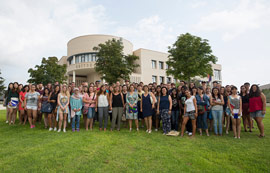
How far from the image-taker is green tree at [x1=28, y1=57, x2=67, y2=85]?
19750 mm

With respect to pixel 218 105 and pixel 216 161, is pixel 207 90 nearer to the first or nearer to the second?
pixel 218 105

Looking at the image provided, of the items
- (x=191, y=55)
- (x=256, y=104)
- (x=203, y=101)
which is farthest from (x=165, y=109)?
(x=191, y=55)

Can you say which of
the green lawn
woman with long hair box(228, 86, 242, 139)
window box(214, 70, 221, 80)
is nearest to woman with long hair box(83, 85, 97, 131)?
the green lawn

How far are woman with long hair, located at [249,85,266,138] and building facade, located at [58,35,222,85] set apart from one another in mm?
23504

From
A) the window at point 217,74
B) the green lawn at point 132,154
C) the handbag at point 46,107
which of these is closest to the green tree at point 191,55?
the green lawn at point 132,154

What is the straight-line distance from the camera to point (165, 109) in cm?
661

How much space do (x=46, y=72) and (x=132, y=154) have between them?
65.3 feet

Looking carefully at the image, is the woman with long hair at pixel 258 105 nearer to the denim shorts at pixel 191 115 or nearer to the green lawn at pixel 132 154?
the green lawn at pixel 132 154

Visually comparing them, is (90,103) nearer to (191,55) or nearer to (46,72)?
(191,55)

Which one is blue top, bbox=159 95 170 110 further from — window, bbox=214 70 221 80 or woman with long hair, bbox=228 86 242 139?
window, bbox=214 70 221 80

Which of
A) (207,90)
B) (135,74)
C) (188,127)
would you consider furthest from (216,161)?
(135,74)

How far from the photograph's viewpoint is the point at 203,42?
18109mm

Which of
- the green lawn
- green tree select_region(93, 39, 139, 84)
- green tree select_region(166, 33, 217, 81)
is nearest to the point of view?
the green lawn

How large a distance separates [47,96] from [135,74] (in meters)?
23.6
